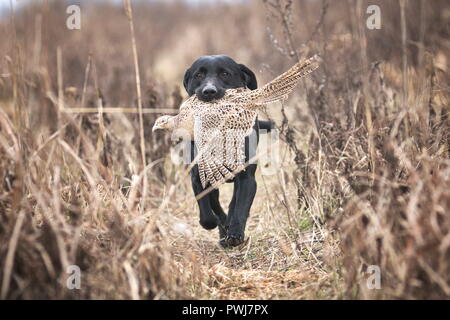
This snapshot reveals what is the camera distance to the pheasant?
2617 mm

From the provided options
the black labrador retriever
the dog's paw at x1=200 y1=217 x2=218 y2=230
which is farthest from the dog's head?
the dog's paw at x1=200 y1=217 x2=218 y2=230

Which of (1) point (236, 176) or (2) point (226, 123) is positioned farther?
(1) point (236, 176)

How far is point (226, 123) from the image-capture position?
268cm

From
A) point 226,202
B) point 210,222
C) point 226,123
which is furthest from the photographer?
point 226,202

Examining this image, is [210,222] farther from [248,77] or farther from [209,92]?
[248,77]

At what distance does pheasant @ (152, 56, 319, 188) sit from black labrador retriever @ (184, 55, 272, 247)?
0.31 m

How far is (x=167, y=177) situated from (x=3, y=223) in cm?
249

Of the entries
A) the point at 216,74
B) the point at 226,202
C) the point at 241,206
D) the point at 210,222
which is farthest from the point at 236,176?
the point at 226,202

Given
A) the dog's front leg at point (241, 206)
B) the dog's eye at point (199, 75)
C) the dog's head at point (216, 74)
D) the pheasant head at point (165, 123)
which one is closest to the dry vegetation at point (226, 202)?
the dog's front leg at point (241, 206)

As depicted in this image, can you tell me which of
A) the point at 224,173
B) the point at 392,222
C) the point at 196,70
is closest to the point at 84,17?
the point at 196,70

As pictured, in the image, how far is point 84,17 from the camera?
11.4 metres

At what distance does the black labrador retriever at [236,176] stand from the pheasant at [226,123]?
31cm

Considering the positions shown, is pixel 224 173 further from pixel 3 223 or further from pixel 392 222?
pixel 3 223

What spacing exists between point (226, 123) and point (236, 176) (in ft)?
1.77
